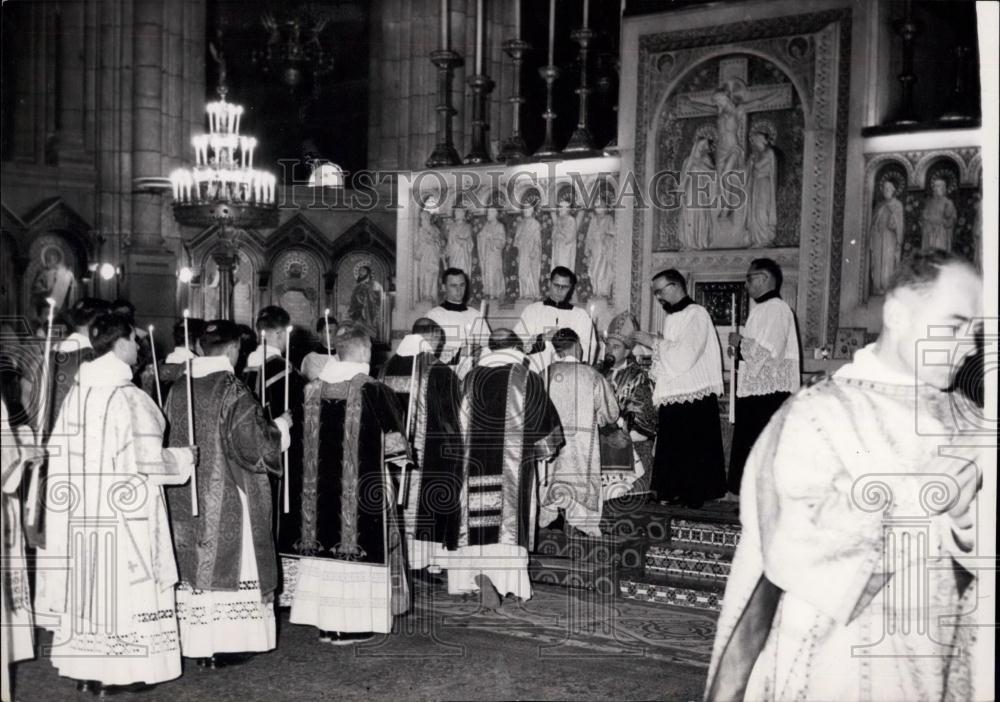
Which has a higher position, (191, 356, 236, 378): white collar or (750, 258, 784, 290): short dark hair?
(750, 258, 784, 290): short dark hair

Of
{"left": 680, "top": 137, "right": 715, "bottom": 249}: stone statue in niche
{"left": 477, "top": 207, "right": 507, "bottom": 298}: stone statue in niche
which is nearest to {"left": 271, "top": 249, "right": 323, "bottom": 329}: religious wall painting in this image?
{"left": 477, "top": 207, "right": 507, "bottom": 298}: stone statue in niche

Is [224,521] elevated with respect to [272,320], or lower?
lower

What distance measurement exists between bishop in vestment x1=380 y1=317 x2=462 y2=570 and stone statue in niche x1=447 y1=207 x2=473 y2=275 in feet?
9.94

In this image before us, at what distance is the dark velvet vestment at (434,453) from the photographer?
20.8 feet

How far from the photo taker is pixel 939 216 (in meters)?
7.60

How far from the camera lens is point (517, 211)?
30.9 feet

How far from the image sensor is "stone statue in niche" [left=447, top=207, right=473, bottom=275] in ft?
31.6

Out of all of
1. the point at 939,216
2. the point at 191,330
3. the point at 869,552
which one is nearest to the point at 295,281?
the point at 191,330

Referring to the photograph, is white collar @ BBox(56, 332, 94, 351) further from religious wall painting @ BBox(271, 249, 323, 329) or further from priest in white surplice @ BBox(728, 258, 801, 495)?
religious wall painting @ BBox(271, 249, 323, 329)

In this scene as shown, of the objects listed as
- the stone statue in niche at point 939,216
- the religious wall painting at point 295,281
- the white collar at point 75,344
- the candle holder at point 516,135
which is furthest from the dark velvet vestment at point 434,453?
the religious wall painting at point 295,281

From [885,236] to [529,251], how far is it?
3008 mm

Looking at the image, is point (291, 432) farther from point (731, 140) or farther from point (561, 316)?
point (731, 140)

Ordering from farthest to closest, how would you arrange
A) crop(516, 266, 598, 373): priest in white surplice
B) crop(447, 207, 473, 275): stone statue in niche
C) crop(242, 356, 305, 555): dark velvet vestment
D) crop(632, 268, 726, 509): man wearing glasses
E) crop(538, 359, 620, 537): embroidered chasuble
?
1. crop(447, 207, 473, 275): stone statue in niche
2. crop(516, 266, 598, 373): priest in white surplice
3. crop(632, 268, 726, 509): man wearing glasses
4. crop(538, 359, 620, 537): embroidered chasuble
5. crop(242, 356, 305, 555): dark velvet vestment

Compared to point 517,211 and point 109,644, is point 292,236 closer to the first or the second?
point 517,211
